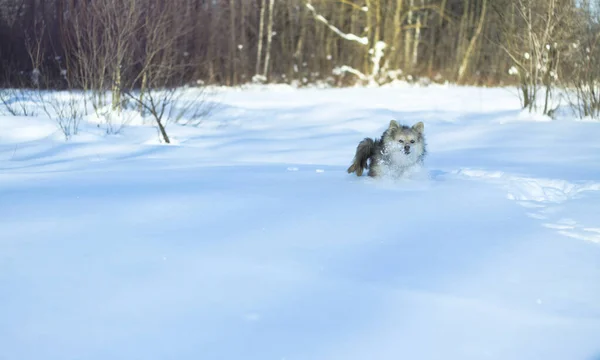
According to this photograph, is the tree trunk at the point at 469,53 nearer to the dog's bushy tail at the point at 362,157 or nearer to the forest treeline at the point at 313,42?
the forest treeline at the point at 313,42

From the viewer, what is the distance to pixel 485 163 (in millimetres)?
6918

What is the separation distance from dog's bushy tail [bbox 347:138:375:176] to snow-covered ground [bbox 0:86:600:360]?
153 mm

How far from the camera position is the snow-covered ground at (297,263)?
2414 mm

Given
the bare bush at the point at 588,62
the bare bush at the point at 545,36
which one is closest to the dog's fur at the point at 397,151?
the bare bush at the point at 588,62

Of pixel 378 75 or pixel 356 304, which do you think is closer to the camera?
pixel 356 304

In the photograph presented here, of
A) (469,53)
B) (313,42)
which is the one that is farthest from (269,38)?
(469,53)

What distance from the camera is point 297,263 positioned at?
10.5ft

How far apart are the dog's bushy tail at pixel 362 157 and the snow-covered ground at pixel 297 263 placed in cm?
15

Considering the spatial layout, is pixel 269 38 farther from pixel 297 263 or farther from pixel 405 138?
pixel 297 263

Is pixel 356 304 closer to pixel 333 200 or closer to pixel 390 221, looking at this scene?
pixel 390 221

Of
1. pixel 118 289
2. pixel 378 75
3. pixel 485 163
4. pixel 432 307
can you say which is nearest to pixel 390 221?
pixel 432 307

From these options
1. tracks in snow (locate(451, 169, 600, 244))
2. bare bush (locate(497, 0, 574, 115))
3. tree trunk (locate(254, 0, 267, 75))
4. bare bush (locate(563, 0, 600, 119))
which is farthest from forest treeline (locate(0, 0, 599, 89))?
tracks in snow (locate(451, 169, 600, 244))

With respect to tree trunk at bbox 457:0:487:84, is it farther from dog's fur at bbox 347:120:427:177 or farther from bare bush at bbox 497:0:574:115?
dog's fur at bbox 347:120:427:177

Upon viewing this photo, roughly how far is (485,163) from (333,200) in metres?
2.96
